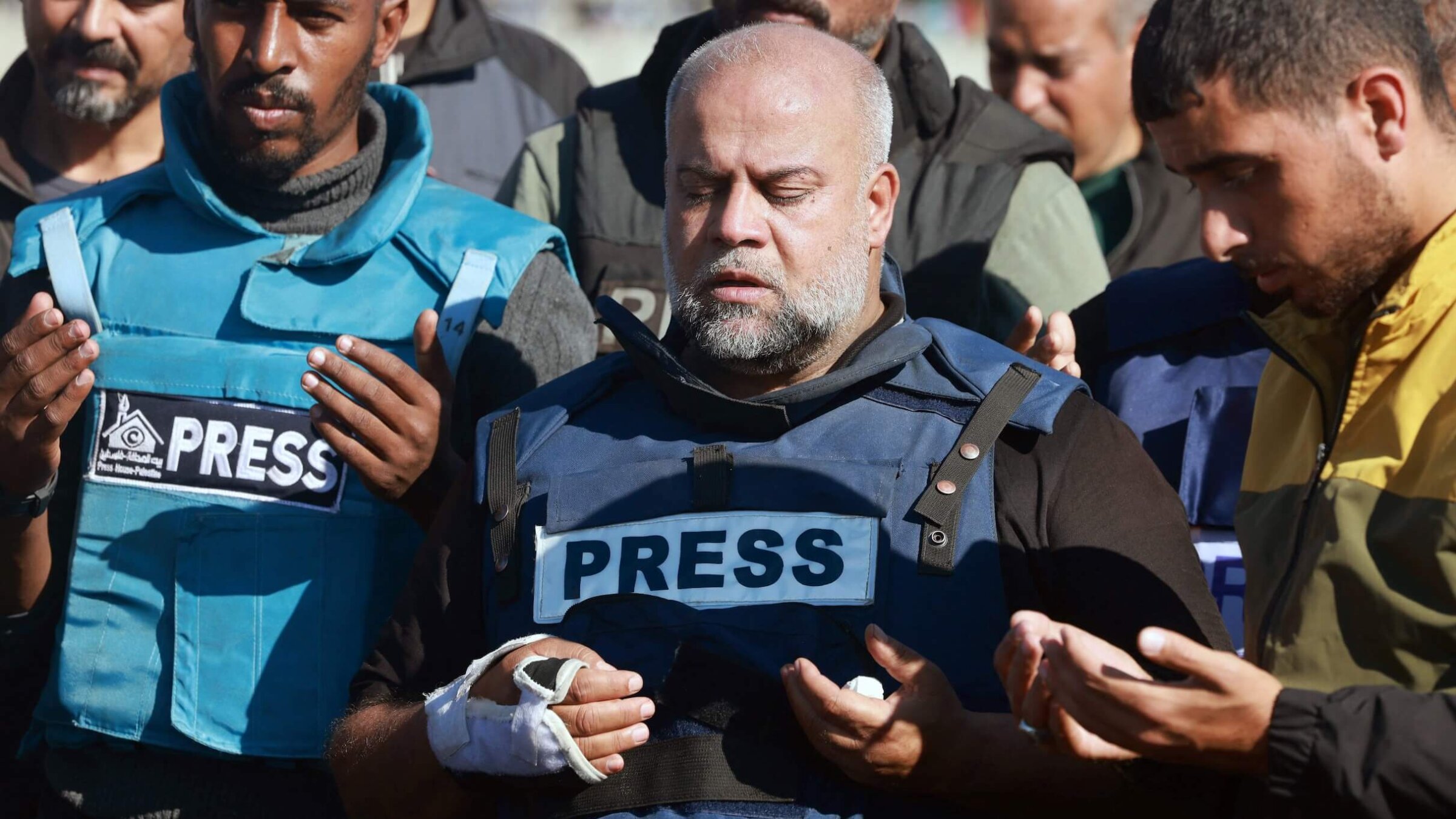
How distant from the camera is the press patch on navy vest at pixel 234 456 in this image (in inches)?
136

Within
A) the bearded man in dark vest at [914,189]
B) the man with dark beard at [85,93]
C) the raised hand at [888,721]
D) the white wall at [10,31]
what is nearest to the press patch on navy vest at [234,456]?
the bearded man in dark vest at [914,189]

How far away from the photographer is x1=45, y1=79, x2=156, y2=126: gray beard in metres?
4.70

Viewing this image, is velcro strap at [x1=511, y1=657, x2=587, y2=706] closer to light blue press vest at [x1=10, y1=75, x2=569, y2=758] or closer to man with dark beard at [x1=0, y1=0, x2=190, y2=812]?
light blue press vest at [x1=10, y1=75, x2=569, y2=758]

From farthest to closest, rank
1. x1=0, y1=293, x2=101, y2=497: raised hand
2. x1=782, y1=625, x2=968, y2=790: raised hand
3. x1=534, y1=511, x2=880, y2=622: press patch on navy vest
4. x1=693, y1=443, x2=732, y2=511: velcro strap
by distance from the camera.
Answer: 1. x1=0, y1=293, x2=101, y2=497: raised hand
2. x1=693, y1=443, x2=732, y2=511: velcro strap
3. x1=534, y1=511, x2=880, y2=622: press patch on navy vest
4. x1=782, y1=625, x2=968, y2=790: raised hand

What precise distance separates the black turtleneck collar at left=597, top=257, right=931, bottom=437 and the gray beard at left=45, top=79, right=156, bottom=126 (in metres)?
2.00

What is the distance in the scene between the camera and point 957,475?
3.01m

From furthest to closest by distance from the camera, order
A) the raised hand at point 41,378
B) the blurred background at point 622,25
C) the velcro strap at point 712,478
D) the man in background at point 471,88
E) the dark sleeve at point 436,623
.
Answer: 1. the blurred background at point 622,25
2. the man in background at point 471,88
3. the raised hand at point 41,378
4. the dark sleeve at point 436,623
5. the velcro strap at point 712,478

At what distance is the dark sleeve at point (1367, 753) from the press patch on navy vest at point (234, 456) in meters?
1.87

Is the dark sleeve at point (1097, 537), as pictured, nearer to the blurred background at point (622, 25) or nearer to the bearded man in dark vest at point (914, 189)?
the bearded man in dark vest at point (914, 189)

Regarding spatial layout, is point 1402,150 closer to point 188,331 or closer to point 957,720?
point 957,720

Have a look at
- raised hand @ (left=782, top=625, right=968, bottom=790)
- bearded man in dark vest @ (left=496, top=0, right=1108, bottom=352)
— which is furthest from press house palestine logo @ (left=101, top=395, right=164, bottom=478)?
raised hand @ (left=782, top=625, right=968, bottom=790)

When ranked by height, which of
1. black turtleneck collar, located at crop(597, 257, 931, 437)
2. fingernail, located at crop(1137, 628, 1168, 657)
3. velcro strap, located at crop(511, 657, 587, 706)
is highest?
black turtleneck collar, located at crop(597, 257, 931, 437)

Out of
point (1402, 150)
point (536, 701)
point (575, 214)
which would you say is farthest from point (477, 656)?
point (1402, 150)

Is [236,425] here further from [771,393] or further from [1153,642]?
[1153,642]
